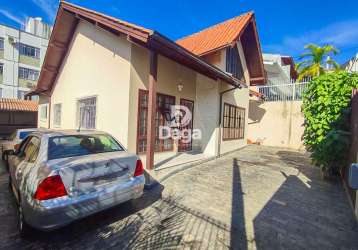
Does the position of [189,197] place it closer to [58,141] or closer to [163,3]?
[58,141]

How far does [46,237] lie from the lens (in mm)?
2934

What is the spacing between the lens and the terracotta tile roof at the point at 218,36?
9352mm

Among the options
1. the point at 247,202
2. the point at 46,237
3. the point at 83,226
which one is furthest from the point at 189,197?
the point at 46,237

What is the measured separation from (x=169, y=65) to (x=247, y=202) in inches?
228

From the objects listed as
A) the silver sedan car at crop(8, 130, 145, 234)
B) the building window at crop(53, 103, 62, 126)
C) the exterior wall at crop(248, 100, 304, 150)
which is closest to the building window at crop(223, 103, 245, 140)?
the exterior wall at crop(248, 100, 304, 150)

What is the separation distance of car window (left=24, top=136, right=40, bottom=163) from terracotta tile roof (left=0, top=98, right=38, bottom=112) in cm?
1905

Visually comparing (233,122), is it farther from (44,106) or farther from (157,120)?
(44,106)

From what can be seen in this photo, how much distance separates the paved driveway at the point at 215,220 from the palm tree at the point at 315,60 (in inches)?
393

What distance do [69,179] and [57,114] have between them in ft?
35.1

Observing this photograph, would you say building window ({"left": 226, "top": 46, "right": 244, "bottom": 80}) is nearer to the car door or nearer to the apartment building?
the car door

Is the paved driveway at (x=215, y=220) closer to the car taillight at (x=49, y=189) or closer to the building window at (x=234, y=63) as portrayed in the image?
the car taillight at (x=49, y=189)

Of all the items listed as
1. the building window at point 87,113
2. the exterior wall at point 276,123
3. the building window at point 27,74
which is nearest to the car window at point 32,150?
the building window at point 87,113

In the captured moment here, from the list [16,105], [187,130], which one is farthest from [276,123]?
[16,105]

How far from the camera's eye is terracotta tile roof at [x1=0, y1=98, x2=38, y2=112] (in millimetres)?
18094
